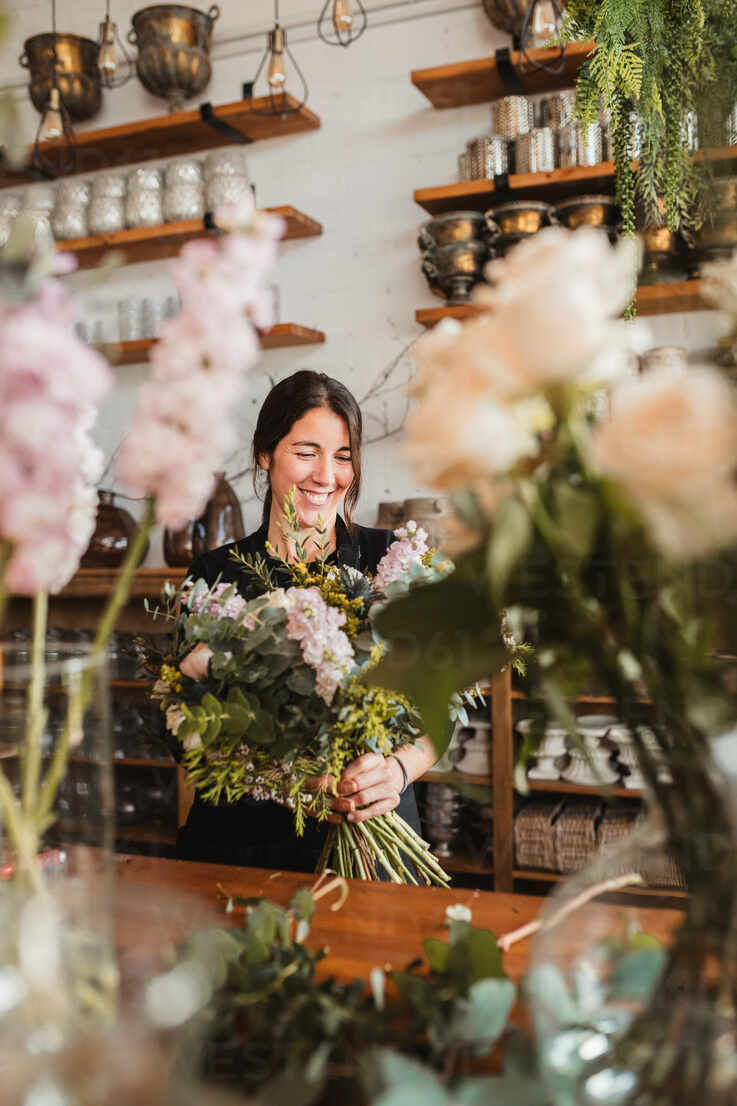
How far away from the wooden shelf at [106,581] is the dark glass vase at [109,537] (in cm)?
3

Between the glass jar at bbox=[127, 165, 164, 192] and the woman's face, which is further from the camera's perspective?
the glass jar at bbox=[127, 165, 164, 192]

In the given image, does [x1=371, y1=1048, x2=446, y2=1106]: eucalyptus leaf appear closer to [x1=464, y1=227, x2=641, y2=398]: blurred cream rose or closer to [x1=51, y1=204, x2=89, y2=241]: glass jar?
[x1=464, y1=227, x2=641, y2=398]: blurred cream rose

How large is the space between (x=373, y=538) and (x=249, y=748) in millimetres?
924

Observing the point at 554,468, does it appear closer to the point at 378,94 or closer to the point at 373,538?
the point at 373,538

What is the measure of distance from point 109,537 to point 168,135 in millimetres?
1360

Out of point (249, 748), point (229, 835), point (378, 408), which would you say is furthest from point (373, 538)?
point (378, 408)

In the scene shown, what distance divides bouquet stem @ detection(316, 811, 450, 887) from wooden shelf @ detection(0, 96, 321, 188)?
8.06 feet

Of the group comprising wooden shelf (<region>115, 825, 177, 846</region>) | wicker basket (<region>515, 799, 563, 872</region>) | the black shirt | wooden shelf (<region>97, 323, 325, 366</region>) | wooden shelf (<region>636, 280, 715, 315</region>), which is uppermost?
wooden shelf (<region>97, 323, 325, 366</region>)

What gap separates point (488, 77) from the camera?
8.47 ft

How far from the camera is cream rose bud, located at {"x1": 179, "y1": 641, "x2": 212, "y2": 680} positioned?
2.73ft

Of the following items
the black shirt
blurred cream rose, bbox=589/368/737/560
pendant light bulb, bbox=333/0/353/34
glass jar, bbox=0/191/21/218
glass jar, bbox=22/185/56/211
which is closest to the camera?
blurred cream rose, bbox=589/368/737/560

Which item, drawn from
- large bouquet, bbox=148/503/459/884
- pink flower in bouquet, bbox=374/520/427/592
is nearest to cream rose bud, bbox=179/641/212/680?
large bouquet, bbox=148/503/459/884

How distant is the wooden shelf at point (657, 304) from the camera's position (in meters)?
2.36

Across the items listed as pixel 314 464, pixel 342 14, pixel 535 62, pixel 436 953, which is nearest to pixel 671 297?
pixel 535 62
